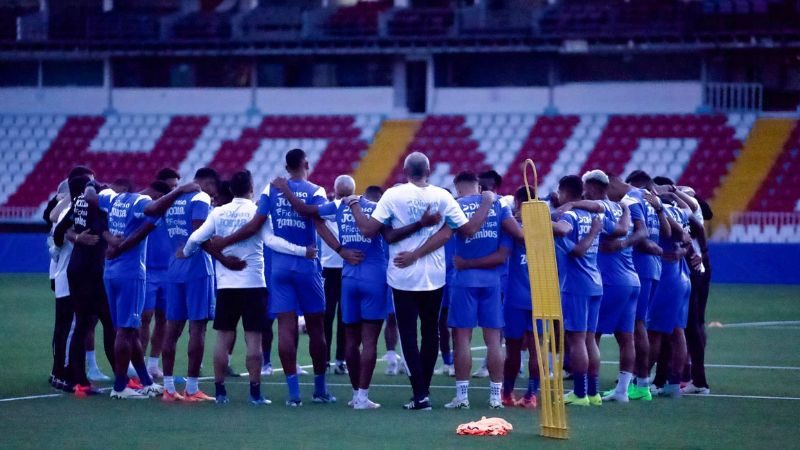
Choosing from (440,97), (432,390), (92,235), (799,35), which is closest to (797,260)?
(799,35)

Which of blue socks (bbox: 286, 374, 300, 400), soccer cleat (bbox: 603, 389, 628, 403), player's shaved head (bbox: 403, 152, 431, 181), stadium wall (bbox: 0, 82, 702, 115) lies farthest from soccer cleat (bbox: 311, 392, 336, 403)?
stadium wall (bbox: 0, 82, 702, 115)

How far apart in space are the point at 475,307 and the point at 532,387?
1.12 meters

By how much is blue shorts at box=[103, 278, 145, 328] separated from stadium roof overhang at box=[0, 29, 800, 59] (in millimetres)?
31321

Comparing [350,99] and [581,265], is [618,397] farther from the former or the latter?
[350,99]

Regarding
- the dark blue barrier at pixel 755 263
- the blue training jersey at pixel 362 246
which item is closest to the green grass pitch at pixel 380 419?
the blue training jersey at pixel 362 246

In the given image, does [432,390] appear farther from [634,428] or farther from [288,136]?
[288,136]

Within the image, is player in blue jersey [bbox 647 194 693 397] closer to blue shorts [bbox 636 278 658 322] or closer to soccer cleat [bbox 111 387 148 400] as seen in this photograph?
blue shorts [bbox 636 278 658 322]

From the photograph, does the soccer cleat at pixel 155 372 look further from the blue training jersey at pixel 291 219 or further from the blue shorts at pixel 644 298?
the blue shorts at pixel 644 298

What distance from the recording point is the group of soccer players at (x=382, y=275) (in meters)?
14.0

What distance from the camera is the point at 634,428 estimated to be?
12703mm

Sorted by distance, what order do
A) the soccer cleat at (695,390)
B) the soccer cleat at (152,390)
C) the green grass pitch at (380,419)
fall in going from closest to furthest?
the green grass pitch at (380,419) → the soccer cleat at (152,390) → the soccer cleat at (695,390)

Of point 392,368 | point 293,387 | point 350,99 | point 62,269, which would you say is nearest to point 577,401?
point 293,387

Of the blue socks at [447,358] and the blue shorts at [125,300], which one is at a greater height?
the blue shorts at [125,300]

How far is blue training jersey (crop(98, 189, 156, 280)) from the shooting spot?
14.9 m
